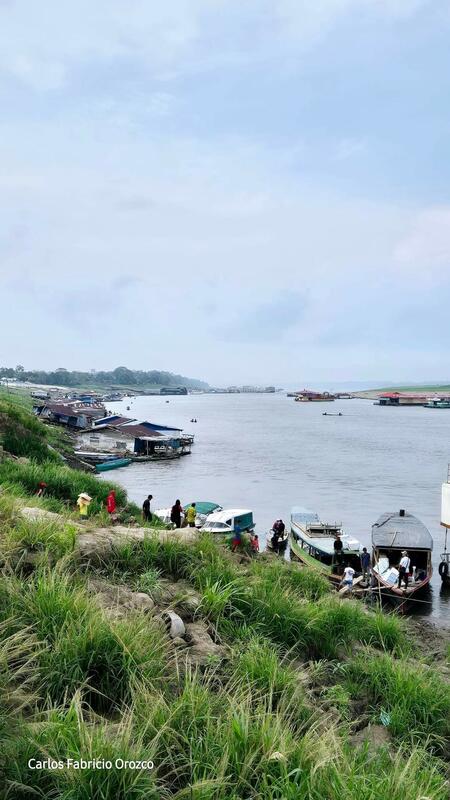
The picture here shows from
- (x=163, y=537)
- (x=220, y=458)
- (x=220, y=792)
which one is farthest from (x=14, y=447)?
(x=220, y=458)

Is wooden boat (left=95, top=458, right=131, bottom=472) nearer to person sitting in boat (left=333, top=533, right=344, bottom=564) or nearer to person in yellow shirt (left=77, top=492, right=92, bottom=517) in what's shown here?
person sitting in boat (left=333, top=533, right=344, bottom=564)

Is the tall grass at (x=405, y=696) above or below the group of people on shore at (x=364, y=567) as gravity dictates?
above

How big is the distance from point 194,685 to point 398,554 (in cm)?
2251

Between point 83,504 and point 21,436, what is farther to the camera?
point 21,436

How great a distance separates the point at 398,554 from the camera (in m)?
25.3

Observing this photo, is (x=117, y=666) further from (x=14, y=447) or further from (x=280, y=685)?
(x=14, y=447)

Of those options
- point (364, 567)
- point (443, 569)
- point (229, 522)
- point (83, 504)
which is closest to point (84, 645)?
point (83, 504)

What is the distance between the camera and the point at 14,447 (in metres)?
Answer: 21.6

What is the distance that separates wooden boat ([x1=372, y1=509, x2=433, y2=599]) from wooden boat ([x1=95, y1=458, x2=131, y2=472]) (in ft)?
110

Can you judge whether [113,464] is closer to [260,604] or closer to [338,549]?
[338,549]

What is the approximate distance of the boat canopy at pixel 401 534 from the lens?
81.5 ft

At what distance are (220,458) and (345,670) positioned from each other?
5892cm

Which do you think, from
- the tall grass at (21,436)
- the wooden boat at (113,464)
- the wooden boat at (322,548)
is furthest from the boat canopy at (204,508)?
the wooden boat at (113,464)

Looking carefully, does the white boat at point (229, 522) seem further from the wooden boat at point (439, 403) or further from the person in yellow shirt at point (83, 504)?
the wooden boat at point (439, 403)
